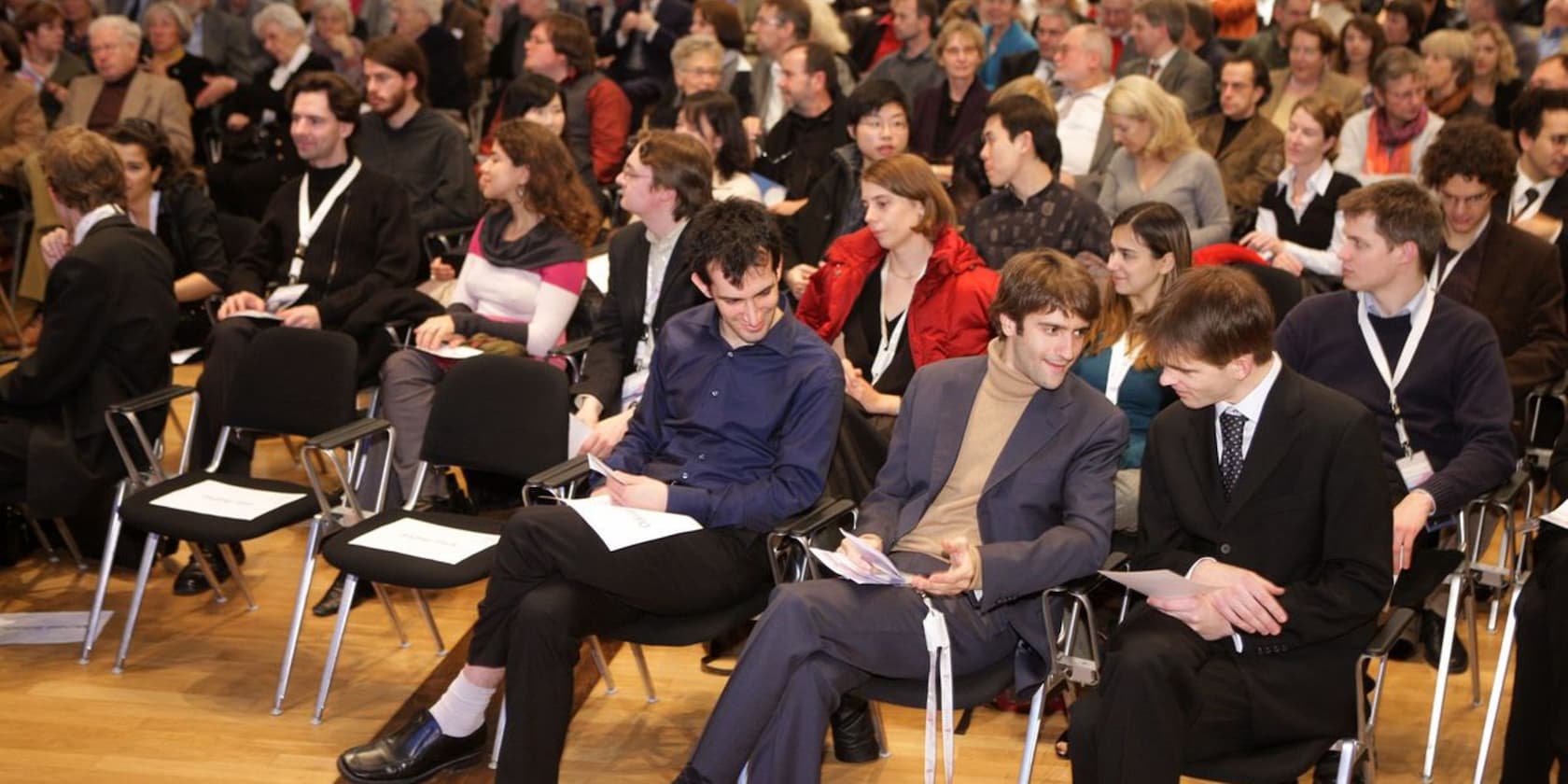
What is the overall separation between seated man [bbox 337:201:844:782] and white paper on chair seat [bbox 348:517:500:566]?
28 centimetres

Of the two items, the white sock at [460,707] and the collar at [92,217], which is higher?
the collar at [92,217]

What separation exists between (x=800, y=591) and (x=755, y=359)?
2.32 ft

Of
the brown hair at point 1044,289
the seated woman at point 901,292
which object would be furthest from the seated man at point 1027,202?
the brown hair at point 1044,289

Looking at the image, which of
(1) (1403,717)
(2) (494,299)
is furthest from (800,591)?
(2) (494,299)

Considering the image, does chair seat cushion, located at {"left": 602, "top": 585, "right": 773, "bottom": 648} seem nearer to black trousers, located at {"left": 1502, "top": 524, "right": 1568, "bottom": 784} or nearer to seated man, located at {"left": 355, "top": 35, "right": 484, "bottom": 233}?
black trousers, located at {"left": 1502, "top": 524, "right": 1568, "bottom": 784}

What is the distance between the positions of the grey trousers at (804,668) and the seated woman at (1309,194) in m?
2.56

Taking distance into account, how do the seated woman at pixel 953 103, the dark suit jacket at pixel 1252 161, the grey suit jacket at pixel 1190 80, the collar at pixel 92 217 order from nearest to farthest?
the collar at pixel 92 217 → the dark suit jacket at pixel 1252 161 → the seated woman at pixel 953 103 → the grey suit jacket at pixel 1190 80

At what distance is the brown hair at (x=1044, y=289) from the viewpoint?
3230 millimetres

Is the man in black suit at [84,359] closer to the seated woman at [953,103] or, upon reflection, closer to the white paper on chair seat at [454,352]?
the white paper on chair seat at [454,352]

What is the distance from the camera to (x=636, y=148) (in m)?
4.61

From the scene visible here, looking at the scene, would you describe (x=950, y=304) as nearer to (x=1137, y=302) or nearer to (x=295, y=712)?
(x=1137, y=302)

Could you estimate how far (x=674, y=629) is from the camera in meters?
3.40

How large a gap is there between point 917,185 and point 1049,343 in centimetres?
104

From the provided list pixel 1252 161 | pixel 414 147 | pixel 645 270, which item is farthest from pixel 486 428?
pixel 1252 161
